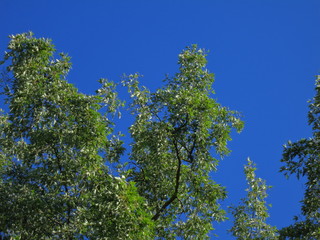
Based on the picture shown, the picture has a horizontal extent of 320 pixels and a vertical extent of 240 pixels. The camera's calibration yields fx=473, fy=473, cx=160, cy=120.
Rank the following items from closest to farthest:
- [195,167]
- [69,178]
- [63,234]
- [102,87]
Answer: [63,234] → [69,178] → [102,87] → [195,167]

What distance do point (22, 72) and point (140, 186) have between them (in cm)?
864

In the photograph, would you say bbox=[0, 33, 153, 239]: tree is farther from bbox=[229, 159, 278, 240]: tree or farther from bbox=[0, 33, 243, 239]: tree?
bbox=[229, 159, 278, 240]: tree

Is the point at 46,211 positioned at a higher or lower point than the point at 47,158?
lower

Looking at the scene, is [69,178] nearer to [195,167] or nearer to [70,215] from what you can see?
[70,215]

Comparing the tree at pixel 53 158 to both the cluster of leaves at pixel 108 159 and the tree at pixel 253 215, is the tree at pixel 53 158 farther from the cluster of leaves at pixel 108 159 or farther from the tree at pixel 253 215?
the tree at pixel 253 215

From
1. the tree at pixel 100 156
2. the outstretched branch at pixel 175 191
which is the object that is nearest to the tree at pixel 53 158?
the tree at pixel 100 156

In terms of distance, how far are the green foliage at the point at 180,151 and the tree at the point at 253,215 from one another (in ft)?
12.9

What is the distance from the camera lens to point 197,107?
931 inches

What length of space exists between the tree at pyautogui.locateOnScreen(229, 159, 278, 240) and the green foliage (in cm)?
392

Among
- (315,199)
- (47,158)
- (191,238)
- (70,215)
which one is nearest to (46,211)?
(70,215)

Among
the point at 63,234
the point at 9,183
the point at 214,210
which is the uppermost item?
the point at 214,210

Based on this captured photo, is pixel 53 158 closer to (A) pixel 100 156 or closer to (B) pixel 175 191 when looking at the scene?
(A) pixel 100 156

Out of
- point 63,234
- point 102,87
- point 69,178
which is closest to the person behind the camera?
point 63,234

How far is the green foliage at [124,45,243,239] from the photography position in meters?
23.8
